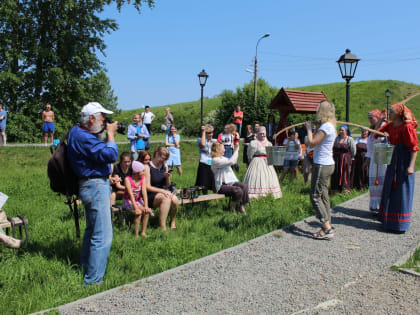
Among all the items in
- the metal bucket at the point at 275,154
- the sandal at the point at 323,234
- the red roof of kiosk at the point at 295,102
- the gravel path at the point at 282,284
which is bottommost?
the gravel path at the point at 282,284

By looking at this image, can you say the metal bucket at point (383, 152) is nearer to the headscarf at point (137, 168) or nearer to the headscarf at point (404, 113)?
the headscarf at point (404, 113)

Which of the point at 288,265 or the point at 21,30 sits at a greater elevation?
the point at 21,30

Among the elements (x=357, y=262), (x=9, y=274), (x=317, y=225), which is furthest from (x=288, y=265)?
(x=9, y=274)

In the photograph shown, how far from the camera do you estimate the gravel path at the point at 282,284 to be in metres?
3.67

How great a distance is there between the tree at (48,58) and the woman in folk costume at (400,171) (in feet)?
73.5

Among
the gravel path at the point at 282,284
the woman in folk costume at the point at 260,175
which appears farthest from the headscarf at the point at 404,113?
the woman in folk costume at the point at 260,175

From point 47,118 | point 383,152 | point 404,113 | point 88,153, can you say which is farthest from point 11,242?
point 47,118

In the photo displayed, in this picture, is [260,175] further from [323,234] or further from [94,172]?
A: [94,172]

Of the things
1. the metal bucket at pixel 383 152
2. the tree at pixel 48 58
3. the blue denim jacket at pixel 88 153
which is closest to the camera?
the blue denim jacket at pixel 88 153

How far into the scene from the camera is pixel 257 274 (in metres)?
4.48

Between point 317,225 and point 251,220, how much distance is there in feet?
3.64

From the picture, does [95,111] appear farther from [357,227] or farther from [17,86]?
[17,86]

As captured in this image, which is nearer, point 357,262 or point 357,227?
point 357,262

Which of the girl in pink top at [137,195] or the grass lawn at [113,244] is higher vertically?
the girl in pink top at [137,195]
